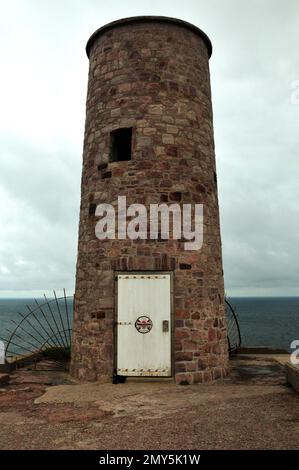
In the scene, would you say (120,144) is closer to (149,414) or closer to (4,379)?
(4,379)

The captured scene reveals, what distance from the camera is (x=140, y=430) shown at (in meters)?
5.35

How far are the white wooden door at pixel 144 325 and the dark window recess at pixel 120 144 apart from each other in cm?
305

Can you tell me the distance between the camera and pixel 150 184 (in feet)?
29.3

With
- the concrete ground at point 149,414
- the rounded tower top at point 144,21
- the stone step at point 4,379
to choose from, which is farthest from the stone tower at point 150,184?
the stone step at point 4,379

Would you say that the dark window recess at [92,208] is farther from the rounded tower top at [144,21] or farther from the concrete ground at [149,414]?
the rounded tower top at [144,21]

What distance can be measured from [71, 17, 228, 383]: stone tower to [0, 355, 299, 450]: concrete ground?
0.75m

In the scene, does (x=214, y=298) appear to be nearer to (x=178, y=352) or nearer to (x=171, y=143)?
(x=178, y=352)

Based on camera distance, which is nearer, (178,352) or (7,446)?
(7,446)

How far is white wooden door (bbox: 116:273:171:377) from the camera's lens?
326 inches

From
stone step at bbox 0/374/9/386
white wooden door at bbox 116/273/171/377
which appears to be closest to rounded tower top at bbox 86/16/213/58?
white wooden door at bbox 116/273/171/377

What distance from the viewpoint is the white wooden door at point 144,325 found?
8.28 m
